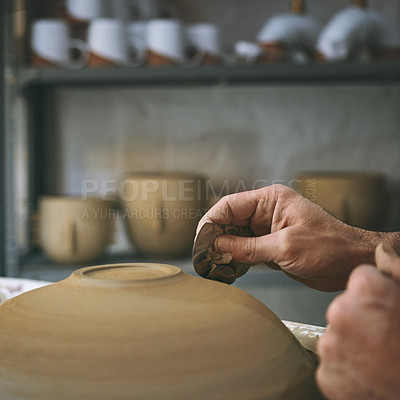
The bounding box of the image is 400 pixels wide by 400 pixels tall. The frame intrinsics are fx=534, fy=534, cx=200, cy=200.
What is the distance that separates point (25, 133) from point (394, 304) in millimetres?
1247

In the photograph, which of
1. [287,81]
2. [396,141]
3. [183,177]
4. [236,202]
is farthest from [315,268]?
[396,141]

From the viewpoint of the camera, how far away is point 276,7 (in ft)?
4.65

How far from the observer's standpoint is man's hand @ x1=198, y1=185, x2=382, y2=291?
1.73 ft

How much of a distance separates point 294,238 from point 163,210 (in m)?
0.68

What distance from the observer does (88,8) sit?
4.11 ft

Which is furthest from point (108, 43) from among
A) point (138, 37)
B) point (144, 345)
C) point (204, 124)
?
point (144, 345)

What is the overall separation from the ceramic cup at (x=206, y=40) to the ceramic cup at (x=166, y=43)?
0.5 inches

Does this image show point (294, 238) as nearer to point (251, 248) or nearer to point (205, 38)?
point (251, 248)

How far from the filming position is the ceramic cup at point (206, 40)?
1.24 metres

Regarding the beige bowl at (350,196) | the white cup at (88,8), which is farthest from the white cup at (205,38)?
the beige bowl at (350,196)

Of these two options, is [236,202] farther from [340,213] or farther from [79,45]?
[79,45]

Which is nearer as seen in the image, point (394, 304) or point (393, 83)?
point (394, 304)

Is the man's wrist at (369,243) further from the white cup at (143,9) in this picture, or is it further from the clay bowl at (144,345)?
the white cup at (143,9)

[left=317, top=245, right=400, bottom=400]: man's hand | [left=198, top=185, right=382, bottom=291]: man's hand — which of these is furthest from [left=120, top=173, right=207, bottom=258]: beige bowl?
[left=317, top=245, right=400, bottom=400]: man's hand
